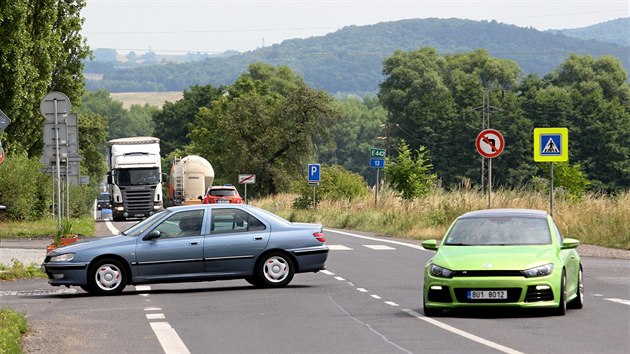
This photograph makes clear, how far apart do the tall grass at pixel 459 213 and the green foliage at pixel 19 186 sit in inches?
476

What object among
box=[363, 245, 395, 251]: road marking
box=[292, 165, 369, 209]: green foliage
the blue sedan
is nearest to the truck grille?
box=[292, 165, 369, 209]: green foliage

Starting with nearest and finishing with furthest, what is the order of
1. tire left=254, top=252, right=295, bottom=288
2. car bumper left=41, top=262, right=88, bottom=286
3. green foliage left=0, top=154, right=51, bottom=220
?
car bumper left=41, top=262, right=88, bottom=286 < tire left=254, top=252, right=295, bottom=288 < green foliage left=0, top=154, right=51, bottom=220

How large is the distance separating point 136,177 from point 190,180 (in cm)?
804

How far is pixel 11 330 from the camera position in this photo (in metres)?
14.6

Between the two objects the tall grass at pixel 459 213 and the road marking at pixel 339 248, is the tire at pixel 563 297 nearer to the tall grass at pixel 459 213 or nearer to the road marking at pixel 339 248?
the tall grass at pixel 459 213

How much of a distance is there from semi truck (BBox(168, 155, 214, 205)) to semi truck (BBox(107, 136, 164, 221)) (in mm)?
5706

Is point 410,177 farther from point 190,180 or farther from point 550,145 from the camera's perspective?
point 190,180

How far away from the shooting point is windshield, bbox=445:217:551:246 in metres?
17.0

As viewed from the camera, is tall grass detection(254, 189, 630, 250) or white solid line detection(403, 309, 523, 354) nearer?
white solid line detection(403, 309, 523, 354)

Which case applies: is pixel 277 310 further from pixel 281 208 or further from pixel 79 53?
pixel 281 208

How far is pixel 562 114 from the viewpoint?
122438 millimetres

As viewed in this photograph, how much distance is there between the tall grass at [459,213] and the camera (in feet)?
117

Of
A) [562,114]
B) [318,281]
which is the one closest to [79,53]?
[318,281]

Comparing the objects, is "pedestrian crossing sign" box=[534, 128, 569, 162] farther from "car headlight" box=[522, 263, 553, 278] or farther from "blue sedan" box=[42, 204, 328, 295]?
"car headlight" box=[522, 263, 553, 278]
